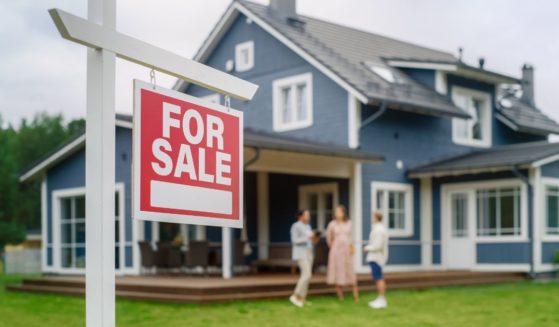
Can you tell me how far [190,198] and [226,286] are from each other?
9.02 meters

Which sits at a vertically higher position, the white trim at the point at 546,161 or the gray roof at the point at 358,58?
the gray roof at the point at 358,58

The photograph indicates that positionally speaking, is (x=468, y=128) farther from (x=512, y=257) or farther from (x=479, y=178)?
(x=512, y=257)

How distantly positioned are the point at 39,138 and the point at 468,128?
38.2 meters

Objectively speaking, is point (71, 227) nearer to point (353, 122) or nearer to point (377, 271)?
point (353, 122)

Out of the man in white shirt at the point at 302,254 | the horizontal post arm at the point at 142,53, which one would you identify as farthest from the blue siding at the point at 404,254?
the horizontal post arm at the point at 142,53

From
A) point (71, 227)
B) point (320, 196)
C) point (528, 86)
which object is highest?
point (528, 86)

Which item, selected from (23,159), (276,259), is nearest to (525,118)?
(276,259)

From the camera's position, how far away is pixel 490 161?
59.0 ft

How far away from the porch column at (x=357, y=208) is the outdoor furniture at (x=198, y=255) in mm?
3600

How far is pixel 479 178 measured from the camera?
1866 centimetres

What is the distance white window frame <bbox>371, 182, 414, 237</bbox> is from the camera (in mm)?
18078

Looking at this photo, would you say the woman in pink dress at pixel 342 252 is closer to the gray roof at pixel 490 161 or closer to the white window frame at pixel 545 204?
the gray roof at pixel 490 161

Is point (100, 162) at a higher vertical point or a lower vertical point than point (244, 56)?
lower

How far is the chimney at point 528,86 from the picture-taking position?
985 inches
